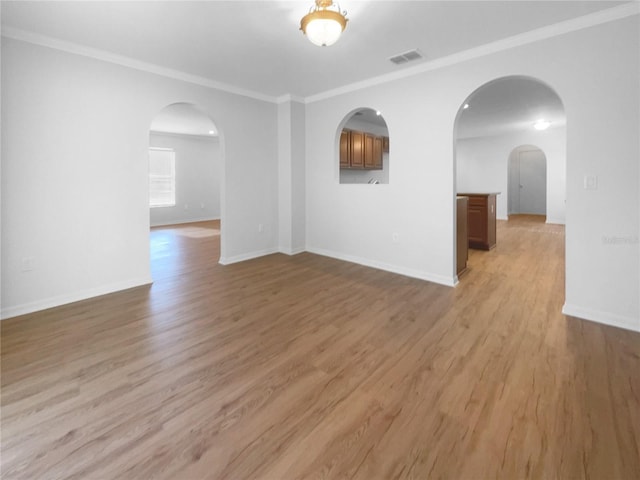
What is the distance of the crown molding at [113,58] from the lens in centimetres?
293

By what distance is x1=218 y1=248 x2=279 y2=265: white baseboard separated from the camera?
4.86 metres

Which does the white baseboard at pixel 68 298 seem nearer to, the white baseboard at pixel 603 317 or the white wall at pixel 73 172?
the white wall at pixel 73 172

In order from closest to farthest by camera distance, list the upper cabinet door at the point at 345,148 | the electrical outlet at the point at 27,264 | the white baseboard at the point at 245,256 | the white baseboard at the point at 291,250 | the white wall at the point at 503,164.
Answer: the electrical outlet at the point at 27,264, the white baseboard at the point at 245,256, the white baseboard at the point at 291,250, the upper cabinet door at the point at 345,148, the white wall at the point at 503,164

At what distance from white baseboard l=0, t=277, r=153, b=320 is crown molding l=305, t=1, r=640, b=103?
3810 mm

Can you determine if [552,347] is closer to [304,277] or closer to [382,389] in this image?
[382,389]

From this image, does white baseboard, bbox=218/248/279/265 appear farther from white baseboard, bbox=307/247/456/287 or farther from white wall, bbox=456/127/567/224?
white wall, bbox=456/127/567/224

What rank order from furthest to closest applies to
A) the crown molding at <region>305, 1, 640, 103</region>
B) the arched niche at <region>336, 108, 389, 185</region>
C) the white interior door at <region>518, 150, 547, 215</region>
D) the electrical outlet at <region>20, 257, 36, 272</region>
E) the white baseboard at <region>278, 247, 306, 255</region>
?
the white interior door at <region>518, 150, 547, 215</region>
the arched niche at <region>336, 108, 389, 185</region>
the white baseboard at <region>278, 247, 306, 255</region>
the electrical outlet at <region>20, 257, 36, 272</region>
the crown molding at <region>305, 1, 640, 103</region>

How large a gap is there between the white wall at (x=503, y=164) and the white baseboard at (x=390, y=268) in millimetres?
6298

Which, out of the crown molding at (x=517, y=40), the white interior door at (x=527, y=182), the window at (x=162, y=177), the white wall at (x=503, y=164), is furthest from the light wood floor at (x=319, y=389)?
the white interior door at (x=527, y=182)

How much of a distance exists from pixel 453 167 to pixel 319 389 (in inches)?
114

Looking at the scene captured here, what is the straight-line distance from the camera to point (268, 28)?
2.92 meters

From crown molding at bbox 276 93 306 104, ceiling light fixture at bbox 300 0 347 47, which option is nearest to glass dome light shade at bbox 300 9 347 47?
ceiling light fixture at bbox 300 0 347 47

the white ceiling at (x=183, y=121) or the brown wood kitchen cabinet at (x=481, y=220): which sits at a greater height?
the white ceiling at (x=183, y=121)

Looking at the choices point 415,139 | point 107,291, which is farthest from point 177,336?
point 415,139
